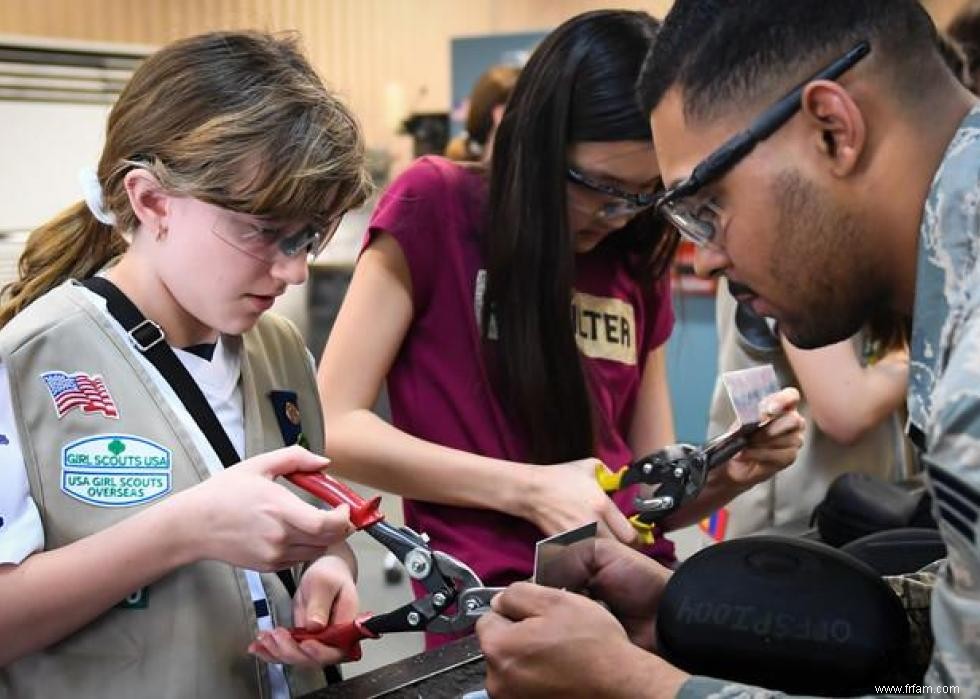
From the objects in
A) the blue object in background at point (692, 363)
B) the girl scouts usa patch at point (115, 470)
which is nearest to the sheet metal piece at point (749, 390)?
the girl scouts usa patch at point (115, 470)

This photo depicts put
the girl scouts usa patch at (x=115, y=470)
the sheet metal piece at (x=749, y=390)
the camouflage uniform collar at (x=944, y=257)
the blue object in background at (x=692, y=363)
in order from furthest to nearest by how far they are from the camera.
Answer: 1. the blue object in background at (x=692, y=363)
2. the sheet metal piece at (x=749, y=390)
3. the girl scouts usa patch at (x=115, y=470)
4. the camouflage uniform collar at (x=944, y=257)

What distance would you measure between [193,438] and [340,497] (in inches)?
7.0

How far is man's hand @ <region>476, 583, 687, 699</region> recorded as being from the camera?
924mm

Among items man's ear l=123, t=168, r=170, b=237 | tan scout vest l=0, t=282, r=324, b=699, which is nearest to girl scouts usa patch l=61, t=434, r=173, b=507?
tan scout vest l=0, t=282, r=324, b=699

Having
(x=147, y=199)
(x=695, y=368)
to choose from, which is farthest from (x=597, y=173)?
(x=695, y=368)

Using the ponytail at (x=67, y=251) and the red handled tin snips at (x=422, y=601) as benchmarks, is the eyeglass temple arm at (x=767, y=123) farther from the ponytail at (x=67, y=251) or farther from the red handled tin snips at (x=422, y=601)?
the ponytail at (x=67, y=251)

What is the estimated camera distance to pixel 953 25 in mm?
1933

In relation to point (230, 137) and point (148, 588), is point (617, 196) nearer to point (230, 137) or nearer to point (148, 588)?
A: point (230, 137)

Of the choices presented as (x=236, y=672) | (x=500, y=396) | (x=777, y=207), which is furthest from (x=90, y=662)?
(x=777, y=207)

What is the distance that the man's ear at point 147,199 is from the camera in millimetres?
1159

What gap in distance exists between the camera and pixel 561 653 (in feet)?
3.18

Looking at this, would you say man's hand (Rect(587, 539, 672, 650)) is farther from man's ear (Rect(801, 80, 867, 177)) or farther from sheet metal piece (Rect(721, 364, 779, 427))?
man's ear (Rect(801, 80, 867, 177))

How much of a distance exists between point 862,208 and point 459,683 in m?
0.65

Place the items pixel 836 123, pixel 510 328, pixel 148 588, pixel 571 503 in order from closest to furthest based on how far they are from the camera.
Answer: pixel 836 123
pixel 148 588
pixel 571 503
pixel 510 328
